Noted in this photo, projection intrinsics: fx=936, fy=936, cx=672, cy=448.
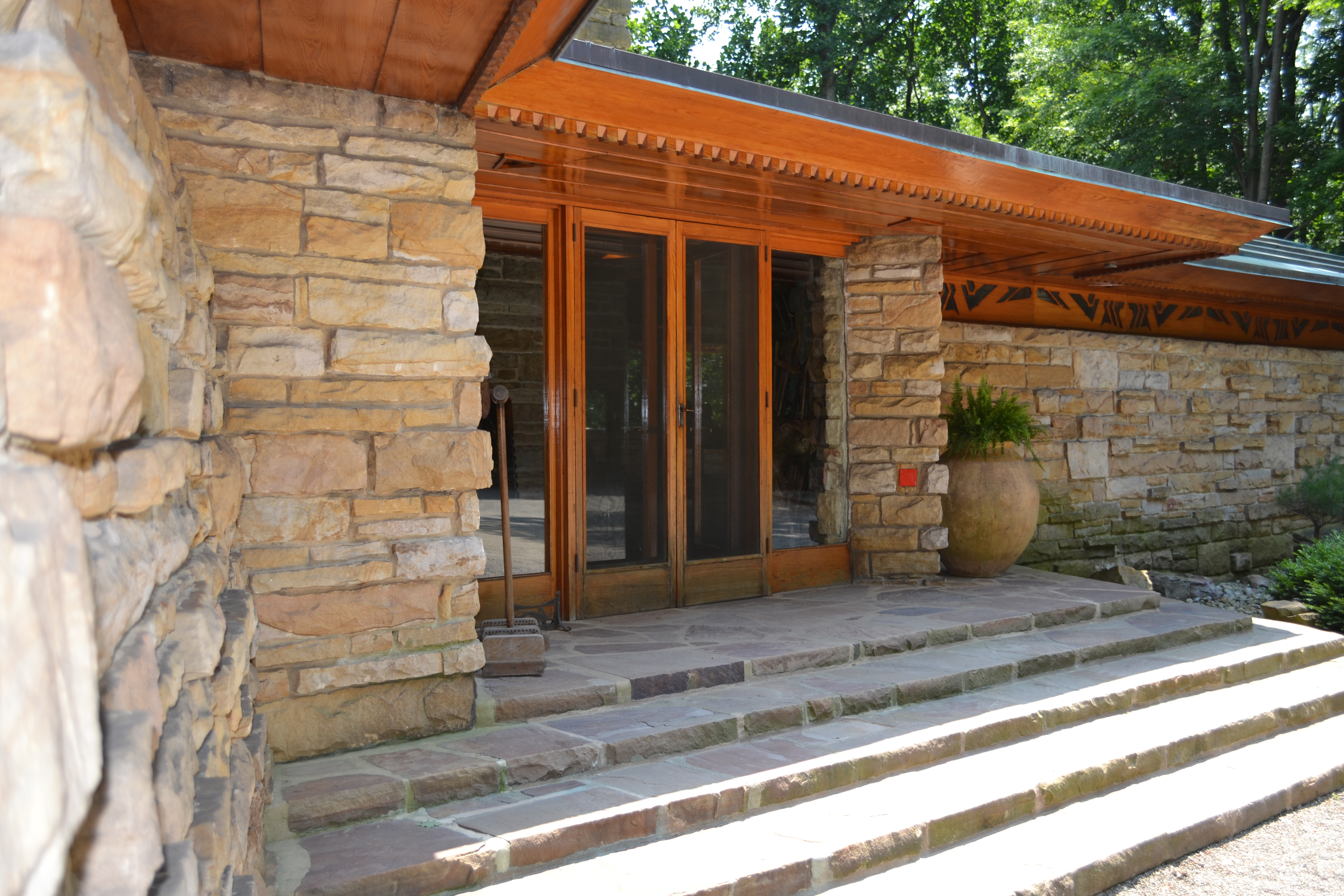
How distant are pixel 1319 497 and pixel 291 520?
31.8ft

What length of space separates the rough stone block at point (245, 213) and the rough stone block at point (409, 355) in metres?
0.37

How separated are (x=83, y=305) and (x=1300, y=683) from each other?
5784mm

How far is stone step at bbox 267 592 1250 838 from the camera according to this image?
9.46 ft

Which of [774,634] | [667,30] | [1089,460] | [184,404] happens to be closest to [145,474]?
[184,404]

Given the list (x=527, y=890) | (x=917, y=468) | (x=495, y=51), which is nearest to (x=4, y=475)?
(x=527, y=890)

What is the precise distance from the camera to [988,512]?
6.21m

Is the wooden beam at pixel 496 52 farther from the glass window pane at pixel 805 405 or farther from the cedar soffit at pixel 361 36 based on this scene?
the glass window pane at pixel 805 405

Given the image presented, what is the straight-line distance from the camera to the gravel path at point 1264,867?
9.95 ft

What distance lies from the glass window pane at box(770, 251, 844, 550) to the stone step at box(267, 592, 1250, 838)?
1.42 meters

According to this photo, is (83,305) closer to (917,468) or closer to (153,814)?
(153,814)

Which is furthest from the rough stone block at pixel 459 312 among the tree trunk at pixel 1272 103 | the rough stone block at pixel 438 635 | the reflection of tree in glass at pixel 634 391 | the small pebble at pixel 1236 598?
the tree trunk at pixel 1272 103

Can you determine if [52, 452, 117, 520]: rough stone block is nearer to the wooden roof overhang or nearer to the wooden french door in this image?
the wooden roof overhang

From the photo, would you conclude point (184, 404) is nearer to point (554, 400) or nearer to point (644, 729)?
point (644, 729)

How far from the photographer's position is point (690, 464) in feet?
18.0
